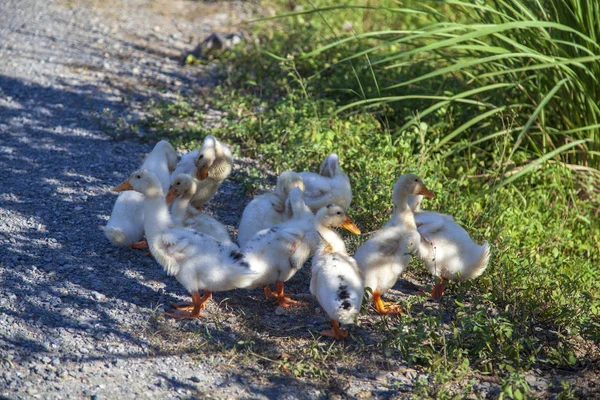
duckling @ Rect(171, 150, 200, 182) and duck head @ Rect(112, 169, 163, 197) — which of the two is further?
duckling @ Rect(171, 150, 200, 182)

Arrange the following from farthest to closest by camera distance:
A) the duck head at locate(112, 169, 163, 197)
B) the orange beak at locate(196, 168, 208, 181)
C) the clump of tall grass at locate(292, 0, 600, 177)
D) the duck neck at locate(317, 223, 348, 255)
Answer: the clump of tall grass at locate(292, 0, 600, 177), the orange beak at locate(196, 168, 208, 181), the duck head at locate(112, 169, 163, 197), the duck neck at locate(317, 223, 348, 255)

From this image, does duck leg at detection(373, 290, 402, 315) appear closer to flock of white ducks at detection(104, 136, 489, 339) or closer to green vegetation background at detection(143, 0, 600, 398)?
flock of white ducks at detection(104, 136, 489, 339)

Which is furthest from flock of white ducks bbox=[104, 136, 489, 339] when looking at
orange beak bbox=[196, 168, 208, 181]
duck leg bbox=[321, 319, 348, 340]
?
orange beak bbox=[196, 168, 208, 181]

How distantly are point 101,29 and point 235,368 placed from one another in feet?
24.9

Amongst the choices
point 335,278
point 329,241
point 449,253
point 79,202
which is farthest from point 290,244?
point 79,202

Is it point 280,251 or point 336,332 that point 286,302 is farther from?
point 336,332

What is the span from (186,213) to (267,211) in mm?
560

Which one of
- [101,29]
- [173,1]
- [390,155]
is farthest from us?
[173,1]

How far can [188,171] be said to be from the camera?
5.76 meters

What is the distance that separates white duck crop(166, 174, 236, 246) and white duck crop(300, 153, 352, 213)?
783mm

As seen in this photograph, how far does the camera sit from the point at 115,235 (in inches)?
201

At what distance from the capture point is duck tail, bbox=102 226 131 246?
5.09 metres

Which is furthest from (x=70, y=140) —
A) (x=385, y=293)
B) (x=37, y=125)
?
(x=385, y=293)

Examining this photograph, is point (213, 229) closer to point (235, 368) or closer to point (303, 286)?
point (303, 286)
